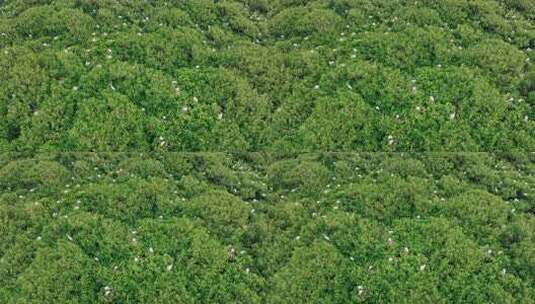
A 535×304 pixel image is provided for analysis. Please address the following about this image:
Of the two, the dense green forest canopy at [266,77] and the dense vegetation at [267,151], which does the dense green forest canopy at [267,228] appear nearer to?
the dense vegetation at [267,151]

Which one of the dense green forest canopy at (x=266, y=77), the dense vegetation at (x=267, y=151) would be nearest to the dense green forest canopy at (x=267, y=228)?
the dense vegetation at (x=267, y=151)

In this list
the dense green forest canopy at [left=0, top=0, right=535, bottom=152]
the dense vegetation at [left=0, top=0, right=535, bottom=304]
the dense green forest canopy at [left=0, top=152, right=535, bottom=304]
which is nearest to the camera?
the dense green forest canopy at [left=0, top=152, right=535, bottom=304]

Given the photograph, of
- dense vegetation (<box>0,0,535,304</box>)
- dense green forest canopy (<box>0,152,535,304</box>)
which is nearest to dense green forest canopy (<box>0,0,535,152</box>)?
dense vegetation (<box>0,0,535,304</box>)

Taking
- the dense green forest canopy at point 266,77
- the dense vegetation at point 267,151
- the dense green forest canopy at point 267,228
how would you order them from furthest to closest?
the dense green forest canopy at point 266,77 < the dense vegetation at point 267,151 < the dense green forest canopy at point 267,228

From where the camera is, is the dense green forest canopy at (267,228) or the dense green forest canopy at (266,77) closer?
the dense green forest canopy at (267,228)

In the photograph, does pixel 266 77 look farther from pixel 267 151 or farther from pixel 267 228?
pixel 267 228

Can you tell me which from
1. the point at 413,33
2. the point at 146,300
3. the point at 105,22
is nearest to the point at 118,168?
the point at 146,300

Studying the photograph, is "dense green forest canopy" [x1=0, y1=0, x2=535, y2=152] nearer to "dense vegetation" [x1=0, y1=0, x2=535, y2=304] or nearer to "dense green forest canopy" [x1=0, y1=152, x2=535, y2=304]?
"dense vegetation" [x1=0, y1=0, x2=535, y2=304]
